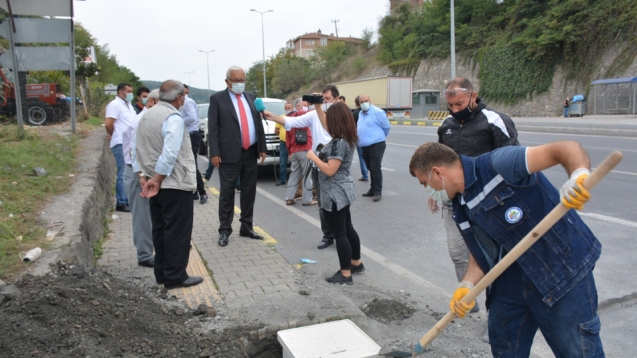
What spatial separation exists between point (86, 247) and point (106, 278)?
93 cm

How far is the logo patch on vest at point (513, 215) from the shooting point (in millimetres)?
2289

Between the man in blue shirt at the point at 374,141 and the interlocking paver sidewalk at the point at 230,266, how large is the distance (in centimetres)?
261

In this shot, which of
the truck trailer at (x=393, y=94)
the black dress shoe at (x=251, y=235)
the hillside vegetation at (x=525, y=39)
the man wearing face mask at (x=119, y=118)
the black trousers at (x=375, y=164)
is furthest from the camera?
the truck trailer at (x=393, y=94)

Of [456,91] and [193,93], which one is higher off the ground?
[193,93]

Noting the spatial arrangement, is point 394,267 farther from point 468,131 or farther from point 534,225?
point 534,225

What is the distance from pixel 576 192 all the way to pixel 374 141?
22.4 feet

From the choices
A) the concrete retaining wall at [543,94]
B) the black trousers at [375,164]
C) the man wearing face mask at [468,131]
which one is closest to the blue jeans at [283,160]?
the black trousers at [375,164]

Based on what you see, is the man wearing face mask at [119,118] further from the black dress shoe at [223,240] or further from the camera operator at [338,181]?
the camera operator at [338,181]

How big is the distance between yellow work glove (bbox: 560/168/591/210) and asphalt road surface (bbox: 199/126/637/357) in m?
1.97

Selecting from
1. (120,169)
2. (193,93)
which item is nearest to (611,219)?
(120,169)

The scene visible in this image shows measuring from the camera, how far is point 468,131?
3.96 m

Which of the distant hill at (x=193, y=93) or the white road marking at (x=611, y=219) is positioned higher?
the distant hill at (x=193, y=93)

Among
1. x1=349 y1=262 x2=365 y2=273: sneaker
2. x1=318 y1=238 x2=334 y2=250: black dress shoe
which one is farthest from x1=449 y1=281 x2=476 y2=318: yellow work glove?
x1=318 y1=238 x2=334 y2=250: black dress shoe

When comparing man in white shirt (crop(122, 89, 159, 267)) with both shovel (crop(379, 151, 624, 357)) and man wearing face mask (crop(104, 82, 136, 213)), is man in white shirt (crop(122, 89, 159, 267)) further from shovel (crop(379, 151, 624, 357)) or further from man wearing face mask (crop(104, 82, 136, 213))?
shovel (crop(379, 151, 624, 357))
